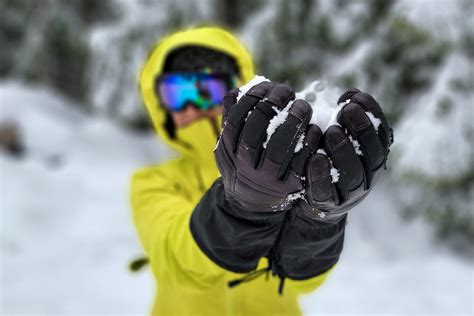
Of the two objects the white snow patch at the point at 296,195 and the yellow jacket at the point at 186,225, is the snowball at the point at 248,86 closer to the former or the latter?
the white snow patch at the point at 296,195

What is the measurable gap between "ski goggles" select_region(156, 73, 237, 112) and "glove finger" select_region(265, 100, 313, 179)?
0.85 meters

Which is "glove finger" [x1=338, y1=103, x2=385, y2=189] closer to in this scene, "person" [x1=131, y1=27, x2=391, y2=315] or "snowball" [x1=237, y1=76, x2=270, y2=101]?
"person" [x1=131, y1=27, x2=391, y2=315]

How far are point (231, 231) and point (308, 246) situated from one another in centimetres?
21

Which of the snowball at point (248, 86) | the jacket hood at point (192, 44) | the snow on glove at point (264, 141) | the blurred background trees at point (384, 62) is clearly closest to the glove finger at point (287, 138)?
the snow on glove at point (264, 141)

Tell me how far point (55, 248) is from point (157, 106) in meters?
3.77

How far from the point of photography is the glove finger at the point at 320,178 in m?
0.80

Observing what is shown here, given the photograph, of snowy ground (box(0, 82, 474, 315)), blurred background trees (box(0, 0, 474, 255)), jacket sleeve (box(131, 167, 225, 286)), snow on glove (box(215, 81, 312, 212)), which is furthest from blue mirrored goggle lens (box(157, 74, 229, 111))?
snowy ground (box(0, 82, 474, 315))

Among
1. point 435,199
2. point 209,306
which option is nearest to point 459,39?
point 435,199

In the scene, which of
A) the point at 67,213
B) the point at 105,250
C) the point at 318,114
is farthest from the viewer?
the point at 67,213

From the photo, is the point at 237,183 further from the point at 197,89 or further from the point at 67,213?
the point at 67,213

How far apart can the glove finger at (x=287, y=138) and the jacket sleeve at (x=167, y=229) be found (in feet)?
1.36

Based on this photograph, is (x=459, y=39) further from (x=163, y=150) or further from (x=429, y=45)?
(x=163, y=150)

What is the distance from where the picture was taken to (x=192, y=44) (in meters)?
1.66

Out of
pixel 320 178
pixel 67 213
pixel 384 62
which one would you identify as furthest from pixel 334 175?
pixel 67 213
